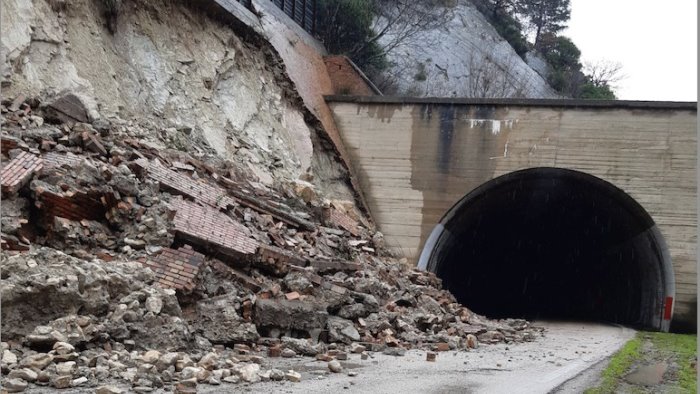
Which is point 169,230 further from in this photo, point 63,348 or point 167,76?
point 167,76

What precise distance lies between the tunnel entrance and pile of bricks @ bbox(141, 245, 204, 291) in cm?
1063

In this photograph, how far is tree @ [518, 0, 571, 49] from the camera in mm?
56375

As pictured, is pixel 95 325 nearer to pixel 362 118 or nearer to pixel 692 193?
pixel 362 118

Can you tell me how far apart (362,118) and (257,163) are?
5.16 metres

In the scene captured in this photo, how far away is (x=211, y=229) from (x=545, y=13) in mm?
52453

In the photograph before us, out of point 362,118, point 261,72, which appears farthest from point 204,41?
point 362,118

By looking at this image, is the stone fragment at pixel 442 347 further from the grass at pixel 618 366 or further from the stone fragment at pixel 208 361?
the stone fragment at pixel 208 361

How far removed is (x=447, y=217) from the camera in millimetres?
18875

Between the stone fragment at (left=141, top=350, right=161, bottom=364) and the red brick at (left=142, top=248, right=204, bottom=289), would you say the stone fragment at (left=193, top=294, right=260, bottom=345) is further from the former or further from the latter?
the stone fragment at (left=141, top=350, right=161, bottom=364)

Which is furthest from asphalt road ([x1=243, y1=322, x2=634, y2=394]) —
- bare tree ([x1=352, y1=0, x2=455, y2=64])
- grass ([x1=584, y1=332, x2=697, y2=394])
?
bare tree ([x1=352, y1=0, x2=455, y2=64])

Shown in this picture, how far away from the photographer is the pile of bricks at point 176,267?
7990 millimetres

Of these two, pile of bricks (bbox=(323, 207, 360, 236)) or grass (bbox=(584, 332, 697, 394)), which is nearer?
grass (bbox=(584, 332, 697, 394))

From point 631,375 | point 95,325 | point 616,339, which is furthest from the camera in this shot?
point 616,339

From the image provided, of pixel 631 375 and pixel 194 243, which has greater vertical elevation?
pixel 194 243
